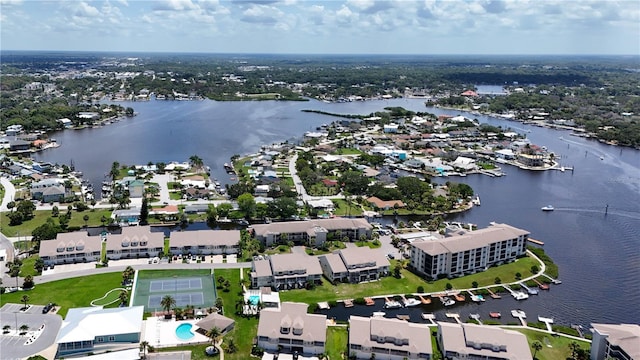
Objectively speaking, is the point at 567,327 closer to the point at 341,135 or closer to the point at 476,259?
the point at 476,259

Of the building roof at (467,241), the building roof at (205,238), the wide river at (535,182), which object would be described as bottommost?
the wide river at (535,182)

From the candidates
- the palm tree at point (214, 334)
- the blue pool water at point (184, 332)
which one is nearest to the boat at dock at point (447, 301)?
the palm tree at point (214, 334)

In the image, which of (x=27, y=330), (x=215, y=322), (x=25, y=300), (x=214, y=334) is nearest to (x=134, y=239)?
(x=25, y=300)

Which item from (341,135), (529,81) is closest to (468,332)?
(341,135)

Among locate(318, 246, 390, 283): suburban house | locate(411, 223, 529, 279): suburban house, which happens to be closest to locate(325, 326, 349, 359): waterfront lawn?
locate(318, 246, 390, 283): suburban house

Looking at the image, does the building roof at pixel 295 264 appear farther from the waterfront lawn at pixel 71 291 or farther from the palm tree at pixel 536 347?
the palm tree at pixel 536 347
